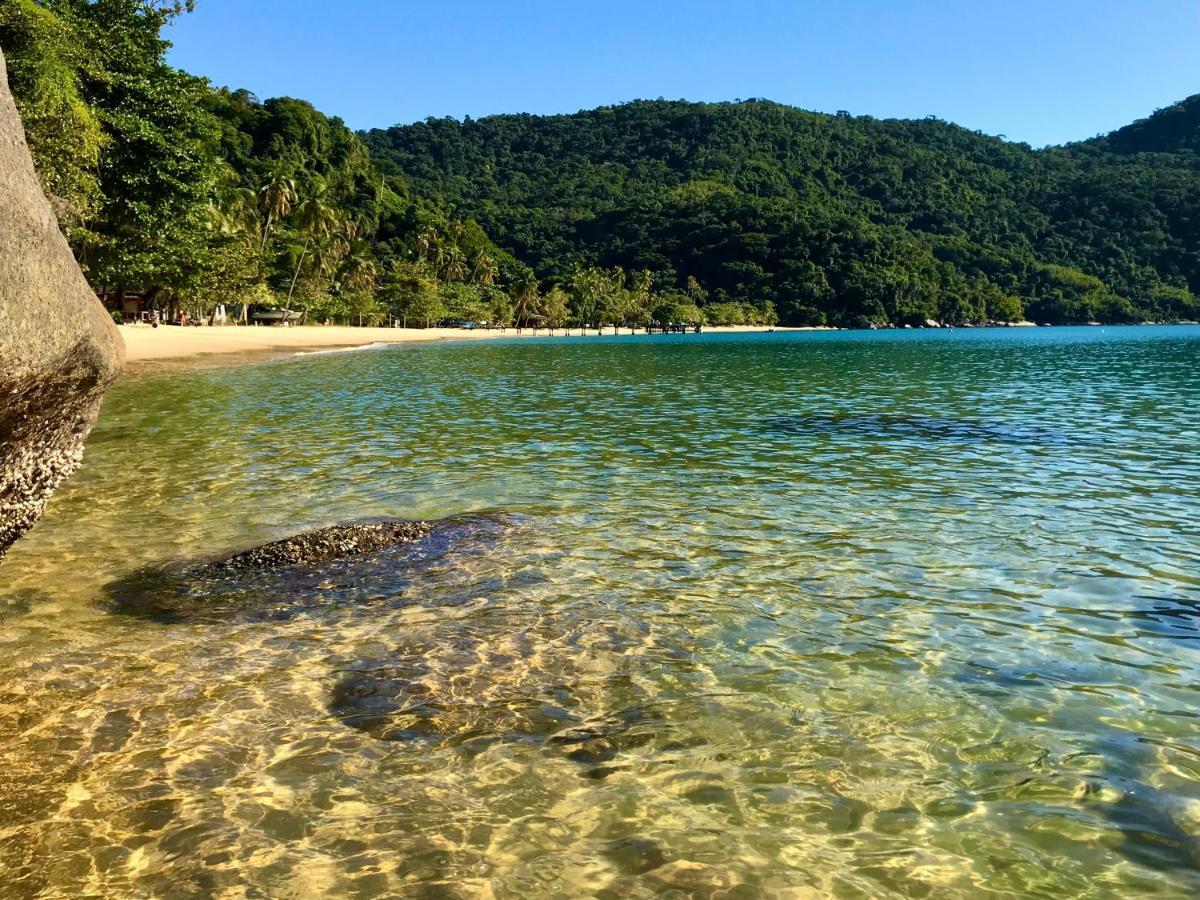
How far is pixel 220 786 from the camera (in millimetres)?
4242

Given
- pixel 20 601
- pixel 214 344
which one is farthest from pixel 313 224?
pixel 20 601

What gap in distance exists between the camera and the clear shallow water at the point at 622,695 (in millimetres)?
3727

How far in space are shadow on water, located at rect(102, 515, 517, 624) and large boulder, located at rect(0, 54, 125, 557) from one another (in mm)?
1713

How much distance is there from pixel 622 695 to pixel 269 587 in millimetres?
3807

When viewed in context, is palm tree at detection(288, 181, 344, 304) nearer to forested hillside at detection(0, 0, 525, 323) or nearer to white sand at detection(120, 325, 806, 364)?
forested hillside at detection(0, 0, 525, 323)

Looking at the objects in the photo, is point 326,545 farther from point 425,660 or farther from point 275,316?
point 275,316

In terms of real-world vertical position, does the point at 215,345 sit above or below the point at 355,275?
below

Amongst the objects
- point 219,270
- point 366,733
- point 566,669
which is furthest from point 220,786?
point 219,270

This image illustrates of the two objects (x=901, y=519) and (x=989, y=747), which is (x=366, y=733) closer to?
(x=989, y=747)

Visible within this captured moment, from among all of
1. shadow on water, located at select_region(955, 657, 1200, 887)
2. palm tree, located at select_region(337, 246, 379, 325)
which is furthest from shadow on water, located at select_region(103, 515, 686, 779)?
palm tree, located at select_region(337, 246, 379, 325)

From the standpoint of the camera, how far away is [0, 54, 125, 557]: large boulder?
406 centimetres

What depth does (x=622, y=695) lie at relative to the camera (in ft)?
17.7

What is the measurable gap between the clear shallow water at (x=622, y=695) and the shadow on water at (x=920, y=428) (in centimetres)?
490

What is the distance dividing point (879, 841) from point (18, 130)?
19.7 ft
